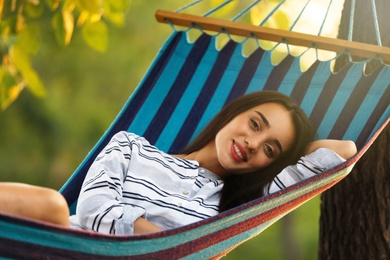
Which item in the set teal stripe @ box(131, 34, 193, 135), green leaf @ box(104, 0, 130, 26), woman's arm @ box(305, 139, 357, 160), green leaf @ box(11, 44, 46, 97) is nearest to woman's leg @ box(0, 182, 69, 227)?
woman's arm @ box(305, 139, 357, 160)

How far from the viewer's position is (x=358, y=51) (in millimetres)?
2770

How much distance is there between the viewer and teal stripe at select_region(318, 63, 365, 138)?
9.02 ft

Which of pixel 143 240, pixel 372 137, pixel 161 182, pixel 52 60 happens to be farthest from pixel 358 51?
pixel 52 60

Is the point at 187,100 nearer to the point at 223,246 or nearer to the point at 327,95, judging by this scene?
the point at 327,95

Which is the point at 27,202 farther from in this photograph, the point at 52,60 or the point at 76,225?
the point at 52,60

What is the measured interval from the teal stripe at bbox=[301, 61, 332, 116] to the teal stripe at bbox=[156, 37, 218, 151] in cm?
40

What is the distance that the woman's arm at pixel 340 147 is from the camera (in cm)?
248

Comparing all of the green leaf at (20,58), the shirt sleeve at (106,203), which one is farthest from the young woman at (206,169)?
the green leaf at (20,58)

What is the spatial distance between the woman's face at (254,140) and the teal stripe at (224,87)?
1.47 feet

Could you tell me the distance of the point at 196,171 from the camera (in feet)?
8.29

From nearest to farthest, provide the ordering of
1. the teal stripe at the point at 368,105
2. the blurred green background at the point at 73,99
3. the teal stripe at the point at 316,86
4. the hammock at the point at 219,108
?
the hammock at the point at 219,108 < the teal stripe at the point at 368,105 < the teal stripe at the point at 316,86 < the blurred green background at the point at 73,99

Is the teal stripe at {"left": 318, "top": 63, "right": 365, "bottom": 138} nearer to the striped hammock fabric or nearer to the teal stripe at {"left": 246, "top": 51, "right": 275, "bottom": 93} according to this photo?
the striped hammock fabric

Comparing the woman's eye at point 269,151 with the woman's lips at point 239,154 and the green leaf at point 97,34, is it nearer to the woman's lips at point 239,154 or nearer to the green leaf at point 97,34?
the woman's lips at point 239,154

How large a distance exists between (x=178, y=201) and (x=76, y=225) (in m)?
0.30
